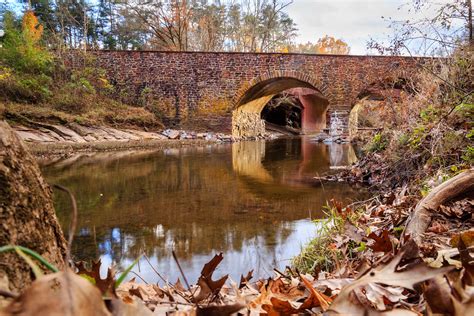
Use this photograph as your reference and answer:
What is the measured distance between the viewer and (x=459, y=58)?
470 cm

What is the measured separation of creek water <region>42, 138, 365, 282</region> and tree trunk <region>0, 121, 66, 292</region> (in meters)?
0.30

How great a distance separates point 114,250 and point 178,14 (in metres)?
23.1

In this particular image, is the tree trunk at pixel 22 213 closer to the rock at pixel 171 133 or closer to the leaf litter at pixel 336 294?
the leaf litter at pixel 336 294

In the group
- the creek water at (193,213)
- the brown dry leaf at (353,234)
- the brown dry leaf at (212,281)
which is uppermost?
the brown dry leaf at (212,281)

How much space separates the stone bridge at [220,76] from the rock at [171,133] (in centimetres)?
95

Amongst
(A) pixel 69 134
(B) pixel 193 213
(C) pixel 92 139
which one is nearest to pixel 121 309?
(B) pixel 193 213

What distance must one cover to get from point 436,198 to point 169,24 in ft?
80.4

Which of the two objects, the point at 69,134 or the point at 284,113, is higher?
the point at 284,113

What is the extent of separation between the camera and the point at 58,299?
0.39m

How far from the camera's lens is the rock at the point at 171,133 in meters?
15.1

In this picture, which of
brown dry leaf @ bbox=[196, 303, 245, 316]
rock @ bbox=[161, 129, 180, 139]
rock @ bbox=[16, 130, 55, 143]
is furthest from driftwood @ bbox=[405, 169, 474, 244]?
rock @ bbox=[161, 129, 180, 139]

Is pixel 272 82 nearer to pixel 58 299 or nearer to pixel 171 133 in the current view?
pixel 171 133

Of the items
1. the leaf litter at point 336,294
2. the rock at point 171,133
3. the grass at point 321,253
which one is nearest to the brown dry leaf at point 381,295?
the leaf litter at point 336,294

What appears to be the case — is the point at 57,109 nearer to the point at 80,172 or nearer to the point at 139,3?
the point at 80,172
